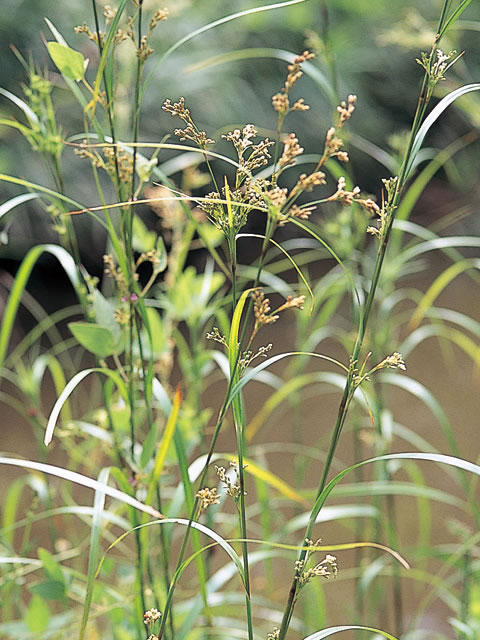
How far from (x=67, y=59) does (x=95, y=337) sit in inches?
5.8

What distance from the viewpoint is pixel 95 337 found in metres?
0.43

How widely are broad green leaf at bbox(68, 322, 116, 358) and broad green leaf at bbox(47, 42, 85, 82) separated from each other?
0.13 metres

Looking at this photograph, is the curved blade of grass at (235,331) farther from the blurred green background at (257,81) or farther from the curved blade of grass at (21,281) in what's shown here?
the blurred green background at (257,81)

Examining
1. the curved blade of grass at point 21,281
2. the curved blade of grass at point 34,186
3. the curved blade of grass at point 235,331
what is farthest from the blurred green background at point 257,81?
the curved blade of grass at point 235,331

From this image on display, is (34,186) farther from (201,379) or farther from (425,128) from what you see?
(201,379)

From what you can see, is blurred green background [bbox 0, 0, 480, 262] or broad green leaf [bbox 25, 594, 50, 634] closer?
broad green leaf [bbox 25, 594, 50, 634]

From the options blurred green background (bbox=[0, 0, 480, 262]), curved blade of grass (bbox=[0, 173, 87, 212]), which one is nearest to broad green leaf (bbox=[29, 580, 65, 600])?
curved blade of grass (bbox=[0, 173, 87, 212])

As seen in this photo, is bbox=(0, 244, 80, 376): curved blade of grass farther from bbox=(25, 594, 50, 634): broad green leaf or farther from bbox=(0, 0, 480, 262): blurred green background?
bbox=(0, 0, 480, 262): blurred green background

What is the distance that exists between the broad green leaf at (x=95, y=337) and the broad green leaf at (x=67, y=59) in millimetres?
129

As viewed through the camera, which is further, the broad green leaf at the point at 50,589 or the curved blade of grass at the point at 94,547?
the broad green leaf at the point at 50,589

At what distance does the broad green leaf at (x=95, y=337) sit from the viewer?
41 cm

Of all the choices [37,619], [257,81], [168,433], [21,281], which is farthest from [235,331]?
[257,81]

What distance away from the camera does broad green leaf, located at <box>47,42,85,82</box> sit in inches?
14.2

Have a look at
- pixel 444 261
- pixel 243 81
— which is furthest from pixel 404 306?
pixel 243 81
